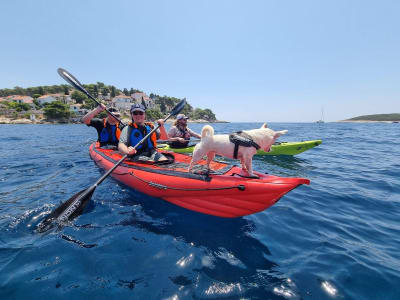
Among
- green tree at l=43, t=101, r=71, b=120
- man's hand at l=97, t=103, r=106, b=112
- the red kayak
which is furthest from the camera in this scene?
green tree at l=43, t=101, r=71, b=120

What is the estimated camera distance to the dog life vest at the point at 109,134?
7746mm

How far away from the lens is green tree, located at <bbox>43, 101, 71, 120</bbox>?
48122 mm

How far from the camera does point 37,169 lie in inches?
278

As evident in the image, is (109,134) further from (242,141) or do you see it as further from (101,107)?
(242,141)

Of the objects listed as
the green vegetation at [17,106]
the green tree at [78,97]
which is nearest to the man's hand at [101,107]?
the green vegetation at [17,106]

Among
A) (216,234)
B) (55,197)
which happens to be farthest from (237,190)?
(55,197)

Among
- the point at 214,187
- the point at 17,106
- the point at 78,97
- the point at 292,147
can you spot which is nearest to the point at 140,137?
the point at 214,187

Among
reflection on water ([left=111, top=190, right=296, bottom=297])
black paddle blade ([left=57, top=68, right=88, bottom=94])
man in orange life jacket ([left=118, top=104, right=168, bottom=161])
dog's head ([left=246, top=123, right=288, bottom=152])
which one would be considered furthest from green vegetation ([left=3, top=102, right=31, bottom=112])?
dog's head ([left=246, top=123, right=288, bottom=152])

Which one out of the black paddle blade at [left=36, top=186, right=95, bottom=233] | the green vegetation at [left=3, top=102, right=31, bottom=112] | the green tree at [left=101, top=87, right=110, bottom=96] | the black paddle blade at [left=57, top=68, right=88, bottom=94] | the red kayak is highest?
the green tree at [left=101, top=87, right=110, bottom=96]

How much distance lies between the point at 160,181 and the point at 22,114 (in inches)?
2708

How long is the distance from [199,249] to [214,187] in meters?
1.07

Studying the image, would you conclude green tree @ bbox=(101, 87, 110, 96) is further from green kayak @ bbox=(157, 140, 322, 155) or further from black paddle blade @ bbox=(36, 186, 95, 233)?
black paddle blade @ bbox=(36, 186, 95, 233)

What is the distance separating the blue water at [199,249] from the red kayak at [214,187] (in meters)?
0.31

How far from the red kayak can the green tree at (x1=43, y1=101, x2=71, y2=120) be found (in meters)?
57.7
